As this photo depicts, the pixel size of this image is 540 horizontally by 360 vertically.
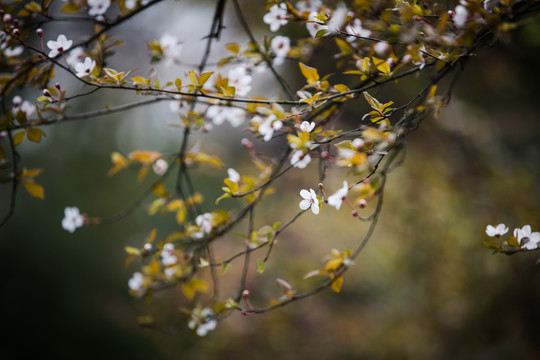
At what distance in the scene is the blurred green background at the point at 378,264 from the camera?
205 centimetres

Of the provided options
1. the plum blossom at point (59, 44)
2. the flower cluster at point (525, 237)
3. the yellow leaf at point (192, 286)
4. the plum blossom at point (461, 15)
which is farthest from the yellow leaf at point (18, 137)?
the flower cluster at point (525, 237)

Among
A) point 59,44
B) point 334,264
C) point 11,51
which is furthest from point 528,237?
point 11,51

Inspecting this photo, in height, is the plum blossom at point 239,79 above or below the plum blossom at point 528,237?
above

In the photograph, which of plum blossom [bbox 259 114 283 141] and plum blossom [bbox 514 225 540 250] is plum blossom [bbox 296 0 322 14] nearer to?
plum blossom [bbox 259 114 283 141]

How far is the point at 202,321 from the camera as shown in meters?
0.92

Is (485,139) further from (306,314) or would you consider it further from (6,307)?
(6,307)

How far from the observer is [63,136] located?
162 inches

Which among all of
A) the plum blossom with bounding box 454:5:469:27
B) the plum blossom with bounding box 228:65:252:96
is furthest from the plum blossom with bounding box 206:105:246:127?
the plum blossom with bounding box 454:5:469:27

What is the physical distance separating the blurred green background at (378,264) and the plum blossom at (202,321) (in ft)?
1.59

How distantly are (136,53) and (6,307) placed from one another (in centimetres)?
304

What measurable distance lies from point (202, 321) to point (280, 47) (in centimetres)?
80

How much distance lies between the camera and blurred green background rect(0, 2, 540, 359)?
80.7 inches

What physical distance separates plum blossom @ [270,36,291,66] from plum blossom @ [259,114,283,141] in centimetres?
35

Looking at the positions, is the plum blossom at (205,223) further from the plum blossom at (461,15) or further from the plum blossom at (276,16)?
the plum blossom at (461,15)
